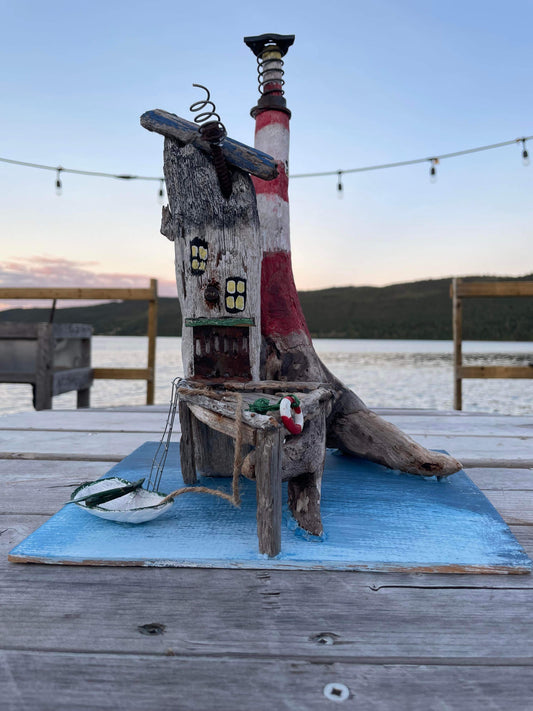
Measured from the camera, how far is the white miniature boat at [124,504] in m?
1.84

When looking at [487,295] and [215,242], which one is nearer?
[215,242]

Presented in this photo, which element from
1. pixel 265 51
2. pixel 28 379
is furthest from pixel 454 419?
pixel 28 379

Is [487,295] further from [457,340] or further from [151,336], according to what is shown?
[151,336]

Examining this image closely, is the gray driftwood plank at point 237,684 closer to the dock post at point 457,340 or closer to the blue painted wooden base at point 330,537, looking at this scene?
the blue painted wooden base at point 330,537

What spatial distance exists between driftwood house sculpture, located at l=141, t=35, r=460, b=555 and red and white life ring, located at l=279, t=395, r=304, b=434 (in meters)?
0.02

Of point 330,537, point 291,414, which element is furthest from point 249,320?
point 330,537

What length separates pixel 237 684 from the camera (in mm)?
1075

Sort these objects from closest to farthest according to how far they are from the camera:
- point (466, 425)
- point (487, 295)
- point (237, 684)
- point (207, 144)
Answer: point (237, 684) → point (207, 144) → point (466, 425) → point (487, 295)

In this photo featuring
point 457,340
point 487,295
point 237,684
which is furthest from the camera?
point 457,340

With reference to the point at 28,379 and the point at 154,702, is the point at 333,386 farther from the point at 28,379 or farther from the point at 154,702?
the point at 28,379

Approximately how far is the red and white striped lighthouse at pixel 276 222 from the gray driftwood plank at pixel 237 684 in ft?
4.70

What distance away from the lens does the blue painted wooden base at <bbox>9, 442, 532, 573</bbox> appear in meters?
1.57

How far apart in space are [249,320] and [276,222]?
66 centimetres

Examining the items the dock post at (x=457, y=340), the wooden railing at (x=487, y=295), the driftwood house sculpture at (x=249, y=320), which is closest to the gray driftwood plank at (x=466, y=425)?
the wooden railing at (x=487, y=295)
